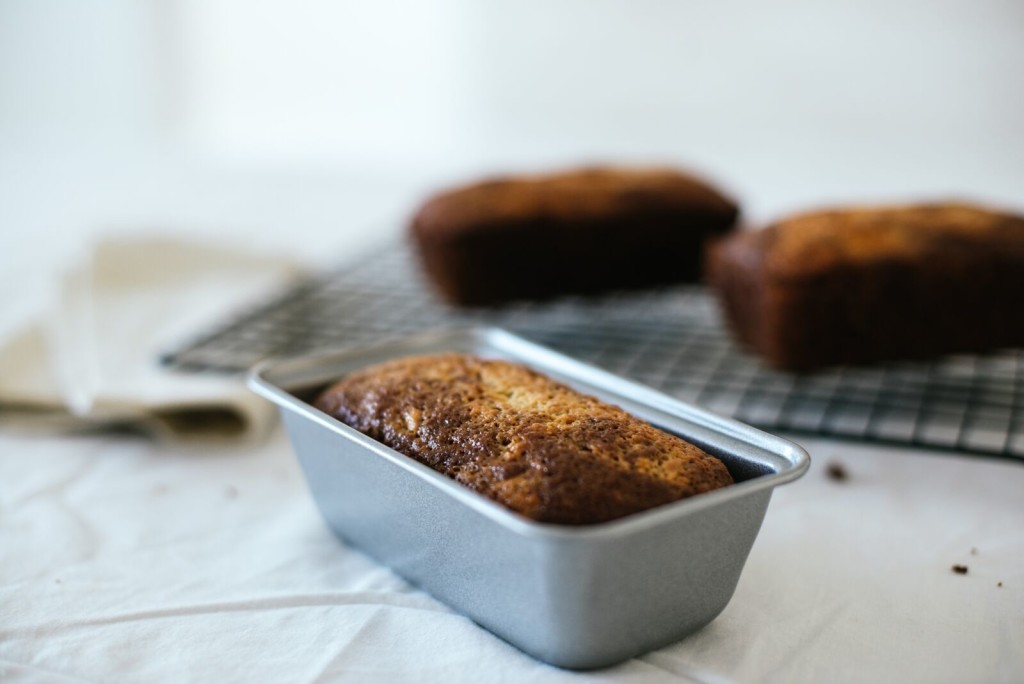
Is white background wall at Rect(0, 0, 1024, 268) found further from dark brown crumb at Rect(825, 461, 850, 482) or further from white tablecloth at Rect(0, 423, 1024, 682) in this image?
dark brown crumb at Rect(825, 461, 850, 482)

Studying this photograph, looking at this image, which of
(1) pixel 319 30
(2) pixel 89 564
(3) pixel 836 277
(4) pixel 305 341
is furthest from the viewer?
(1) pixel 319 30

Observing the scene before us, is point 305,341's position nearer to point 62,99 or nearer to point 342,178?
point 342,178

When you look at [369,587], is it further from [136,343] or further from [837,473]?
[136,343]

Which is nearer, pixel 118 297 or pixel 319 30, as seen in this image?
pixel 118 297

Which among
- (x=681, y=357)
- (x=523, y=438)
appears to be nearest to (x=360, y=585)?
(x=523, y=438)

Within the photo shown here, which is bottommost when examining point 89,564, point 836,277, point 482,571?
point 89,564

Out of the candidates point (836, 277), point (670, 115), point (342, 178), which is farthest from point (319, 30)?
point (836, 277)
